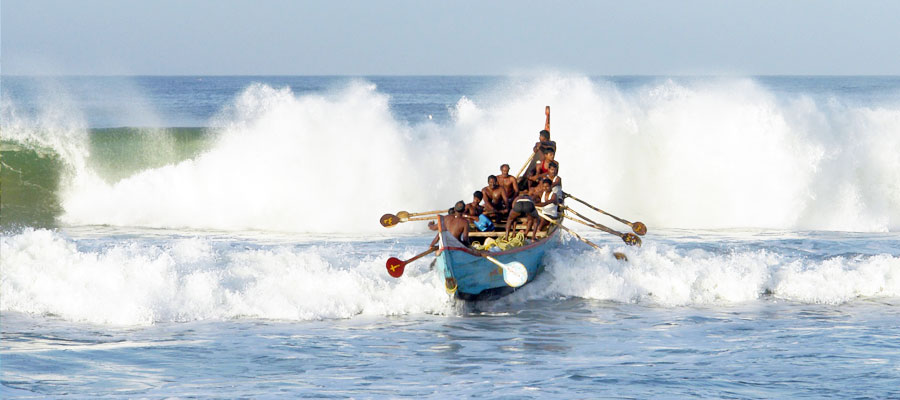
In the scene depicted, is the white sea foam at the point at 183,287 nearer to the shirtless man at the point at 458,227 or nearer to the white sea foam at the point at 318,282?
the white sea foam at the point at 318,282

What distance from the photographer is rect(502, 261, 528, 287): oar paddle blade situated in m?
13.2

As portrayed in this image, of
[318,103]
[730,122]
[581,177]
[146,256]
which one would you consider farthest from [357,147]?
[146,256]

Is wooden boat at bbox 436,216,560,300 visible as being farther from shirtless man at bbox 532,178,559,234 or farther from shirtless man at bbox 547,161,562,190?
shirtless man at bbox 547,161,562,190

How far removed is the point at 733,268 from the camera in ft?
50.6

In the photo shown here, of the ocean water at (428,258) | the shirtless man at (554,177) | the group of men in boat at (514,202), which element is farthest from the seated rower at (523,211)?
the shirtless man at (554,177)

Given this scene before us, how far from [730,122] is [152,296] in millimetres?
17526

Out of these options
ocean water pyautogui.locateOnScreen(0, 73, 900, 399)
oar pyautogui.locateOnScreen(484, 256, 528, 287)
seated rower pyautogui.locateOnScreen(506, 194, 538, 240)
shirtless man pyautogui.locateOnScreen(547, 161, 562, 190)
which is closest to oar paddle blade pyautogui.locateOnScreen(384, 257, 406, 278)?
ocean water pyautogui.locateOnScreen(0, 73, 900, 399)

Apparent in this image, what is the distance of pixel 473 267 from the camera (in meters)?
13.0

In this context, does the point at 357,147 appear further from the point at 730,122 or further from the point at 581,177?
the point at 730,122

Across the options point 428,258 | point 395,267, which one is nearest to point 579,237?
Answer: point 428,258

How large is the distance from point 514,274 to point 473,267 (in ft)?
1.91

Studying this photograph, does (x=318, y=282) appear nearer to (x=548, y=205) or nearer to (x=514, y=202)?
(x=514, y=202)

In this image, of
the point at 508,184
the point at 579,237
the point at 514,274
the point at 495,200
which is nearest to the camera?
the point at 514,274

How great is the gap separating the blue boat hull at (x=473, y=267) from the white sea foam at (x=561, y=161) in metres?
8.91
